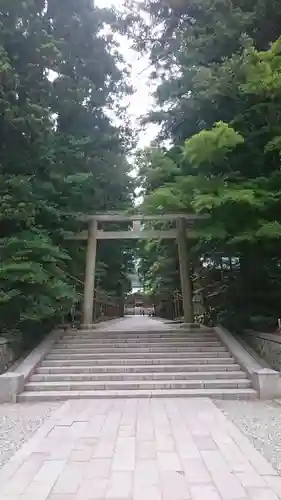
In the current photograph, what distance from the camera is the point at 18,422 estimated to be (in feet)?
18.4

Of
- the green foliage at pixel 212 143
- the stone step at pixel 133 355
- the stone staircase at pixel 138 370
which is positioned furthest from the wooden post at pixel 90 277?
the green foliage at pixel 212 143

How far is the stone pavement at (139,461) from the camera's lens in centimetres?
322

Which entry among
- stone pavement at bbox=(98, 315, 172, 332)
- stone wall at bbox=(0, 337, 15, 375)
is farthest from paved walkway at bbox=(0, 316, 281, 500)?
stone pavement at bbox=(98, 315, 172, 332)

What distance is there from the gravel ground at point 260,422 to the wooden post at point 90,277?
6319mm

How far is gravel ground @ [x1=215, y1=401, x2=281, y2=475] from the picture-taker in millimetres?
4273

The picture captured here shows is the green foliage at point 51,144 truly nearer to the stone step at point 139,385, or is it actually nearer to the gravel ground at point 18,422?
the stone step at point 139,385

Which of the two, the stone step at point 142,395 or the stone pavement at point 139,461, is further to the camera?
the stone step at point 142,395

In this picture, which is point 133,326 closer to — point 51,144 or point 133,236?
point 133,236

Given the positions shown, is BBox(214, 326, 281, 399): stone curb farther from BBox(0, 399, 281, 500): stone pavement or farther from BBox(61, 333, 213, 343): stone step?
BBox(0, 399, 281, 500): stone pavement

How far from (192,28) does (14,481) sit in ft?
33.7

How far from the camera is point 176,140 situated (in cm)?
1166

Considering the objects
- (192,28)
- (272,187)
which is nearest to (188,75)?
(192,28)

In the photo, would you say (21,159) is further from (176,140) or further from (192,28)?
(192,28)

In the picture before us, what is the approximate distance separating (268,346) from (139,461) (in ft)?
18.0
